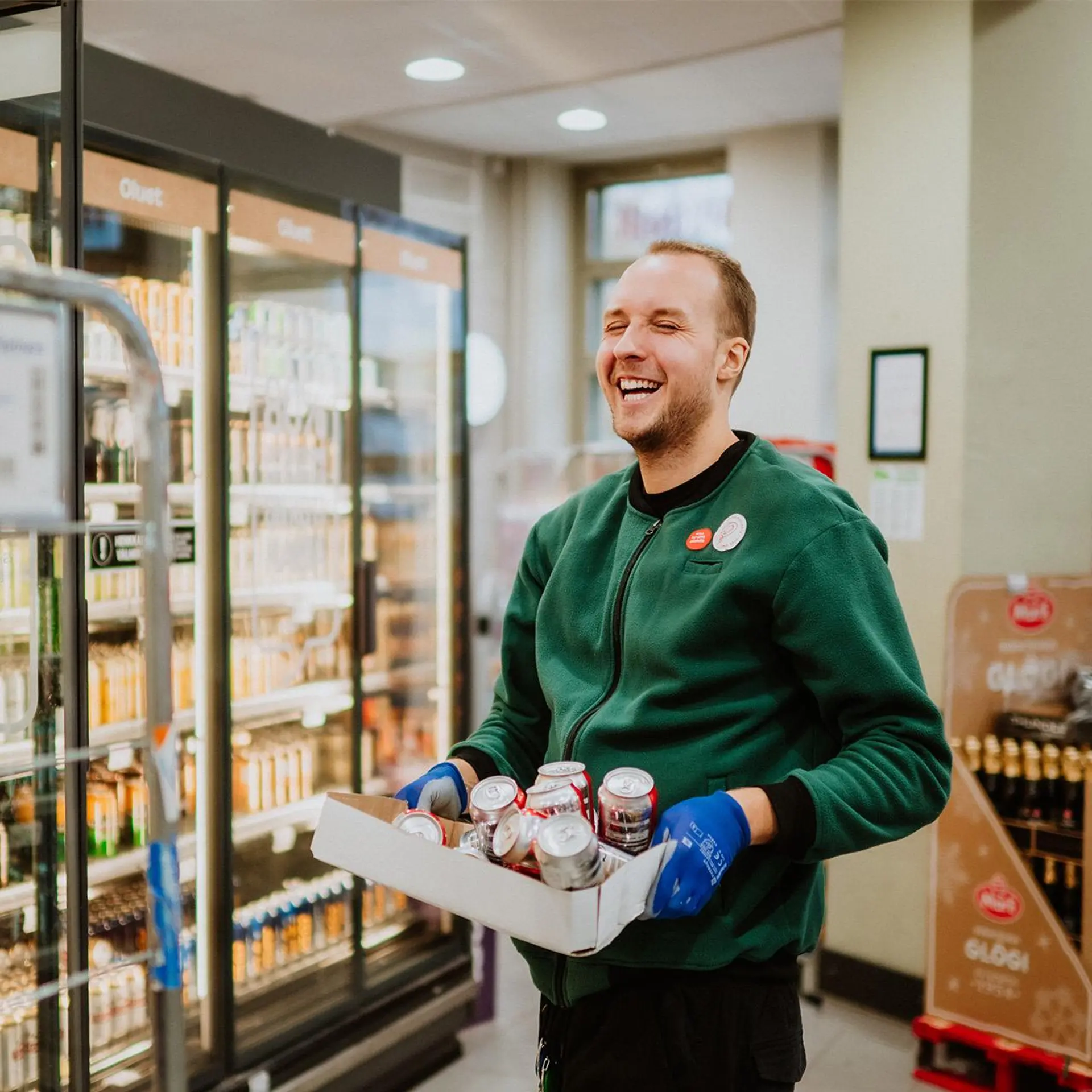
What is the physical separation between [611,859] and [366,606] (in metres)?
2.44

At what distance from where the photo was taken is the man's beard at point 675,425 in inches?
68.2

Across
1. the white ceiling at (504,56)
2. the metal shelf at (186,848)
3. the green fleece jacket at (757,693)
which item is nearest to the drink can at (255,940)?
the metal shelf at (186,848)

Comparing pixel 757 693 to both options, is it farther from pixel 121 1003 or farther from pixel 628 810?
pixel 121 1003

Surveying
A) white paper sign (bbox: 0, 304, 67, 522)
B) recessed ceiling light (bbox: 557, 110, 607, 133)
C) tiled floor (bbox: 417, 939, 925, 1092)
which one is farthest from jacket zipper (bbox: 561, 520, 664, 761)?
recessed ceiling light (bbox: 557, 110, 607, 133)

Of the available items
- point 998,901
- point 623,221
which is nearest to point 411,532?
point 998,901

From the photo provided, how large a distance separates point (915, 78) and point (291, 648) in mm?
2790

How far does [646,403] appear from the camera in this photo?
1.73 meters

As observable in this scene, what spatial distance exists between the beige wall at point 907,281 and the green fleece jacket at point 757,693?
2.19m

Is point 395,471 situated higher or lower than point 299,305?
lower

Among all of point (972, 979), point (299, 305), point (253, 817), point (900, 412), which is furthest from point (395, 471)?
point (972, 979)

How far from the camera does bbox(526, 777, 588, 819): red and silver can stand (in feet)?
4.85

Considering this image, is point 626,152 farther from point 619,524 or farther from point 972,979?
point 619,524

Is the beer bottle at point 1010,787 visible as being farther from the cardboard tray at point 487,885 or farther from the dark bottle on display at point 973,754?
the cardboard tray at point 487,885

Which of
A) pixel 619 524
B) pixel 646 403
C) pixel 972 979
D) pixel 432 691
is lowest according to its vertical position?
pixel 972 979
